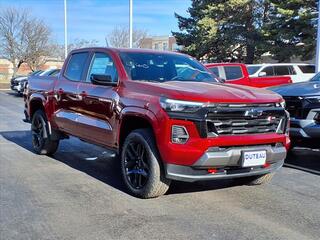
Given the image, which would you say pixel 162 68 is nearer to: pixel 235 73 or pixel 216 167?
pixel 216 167

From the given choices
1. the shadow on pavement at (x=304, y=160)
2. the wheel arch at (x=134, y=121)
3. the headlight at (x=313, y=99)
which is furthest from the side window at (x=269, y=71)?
the wheel arch at (x=134, y=121)

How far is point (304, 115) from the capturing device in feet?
24.4

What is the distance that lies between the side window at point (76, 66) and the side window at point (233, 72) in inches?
335

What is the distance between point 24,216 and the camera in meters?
4.99

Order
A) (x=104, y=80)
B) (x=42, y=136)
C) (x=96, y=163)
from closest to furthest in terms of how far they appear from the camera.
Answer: (x=104, y=80) → (x=96, y=163) → (x=42, y=136)

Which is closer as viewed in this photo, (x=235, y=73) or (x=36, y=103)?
(x=36, y=103)

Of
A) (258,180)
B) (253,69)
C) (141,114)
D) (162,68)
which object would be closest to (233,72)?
(253,69)

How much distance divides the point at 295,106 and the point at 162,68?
2.39 meters

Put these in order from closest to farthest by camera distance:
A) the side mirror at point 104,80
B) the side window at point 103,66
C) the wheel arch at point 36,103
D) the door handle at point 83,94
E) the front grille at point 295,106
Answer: the side mirror at point 104,80 < the side window at point 103,66 < the door handle at point 83,94 < the front grille at point 295,106 < the wheel arch at point 36,103

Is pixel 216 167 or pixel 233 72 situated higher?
pixel 233 72

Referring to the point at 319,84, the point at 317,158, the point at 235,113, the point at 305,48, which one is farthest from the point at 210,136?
the point at 305,48

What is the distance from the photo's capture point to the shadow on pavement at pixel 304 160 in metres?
7.77

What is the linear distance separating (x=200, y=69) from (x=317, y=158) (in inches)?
124

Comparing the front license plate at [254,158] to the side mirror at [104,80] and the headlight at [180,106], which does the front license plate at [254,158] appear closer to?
the headlight at [180,106]
